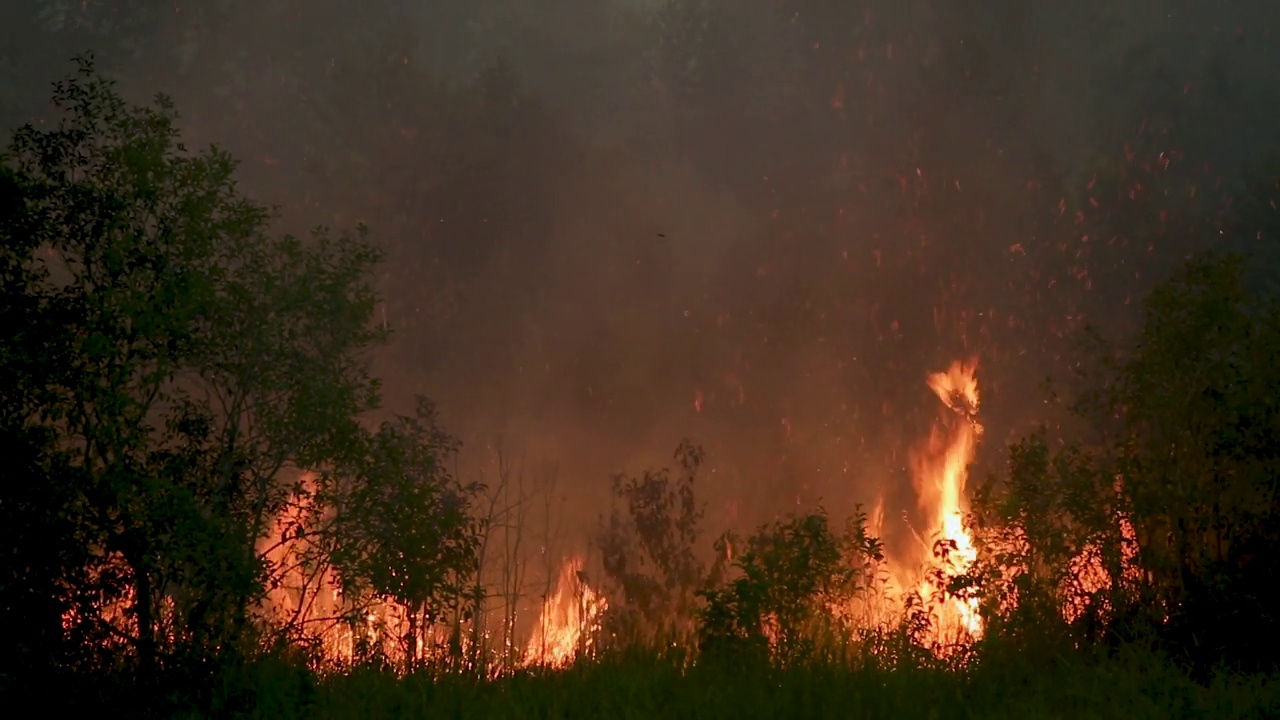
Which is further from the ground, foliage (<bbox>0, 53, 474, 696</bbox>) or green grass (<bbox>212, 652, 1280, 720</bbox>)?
foliage (<bbox>0, 53, 474, 696</bbox>)

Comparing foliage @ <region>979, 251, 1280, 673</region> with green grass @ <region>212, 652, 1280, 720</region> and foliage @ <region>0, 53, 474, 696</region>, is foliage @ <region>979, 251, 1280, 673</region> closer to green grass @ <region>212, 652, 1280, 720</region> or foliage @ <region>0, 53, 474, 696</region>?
green grass @ <region>212, 652, 1280, 720</region>

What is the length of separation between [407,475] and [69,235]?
5630 millimetres

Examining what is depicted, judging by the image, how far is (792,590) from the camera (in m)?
15.4

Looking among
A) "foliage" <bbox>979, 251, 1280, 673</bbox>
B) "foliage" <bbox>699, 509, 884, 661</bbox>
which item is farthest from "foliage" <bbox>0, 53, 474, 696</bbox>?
"foliage" <bbox>979, 251, 1280, 673</bbox>

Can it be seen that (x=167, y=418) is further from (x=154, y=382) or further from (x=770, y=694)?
(x=770, y=694)

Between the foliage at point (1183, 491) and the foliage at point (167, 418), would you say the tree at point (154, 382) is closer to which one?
the foliage at point (167, 418)

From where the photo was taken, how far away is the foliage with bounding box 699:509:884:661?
13.5 meters

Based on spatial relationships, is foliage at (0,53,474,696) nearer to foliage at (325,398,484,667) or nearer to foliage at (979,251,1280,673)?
foliage at (325,398,484,667)

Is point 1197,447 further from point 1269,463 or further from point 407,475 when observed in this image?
point 407,475

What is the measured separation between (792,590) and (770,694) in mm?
4527

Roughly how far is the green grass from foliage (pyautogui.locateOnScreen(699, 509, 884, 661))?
3.52 ft

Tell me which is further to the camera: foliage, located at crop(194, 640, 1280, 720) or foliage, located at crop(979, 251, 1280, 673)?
foliage, located at crop(979, 251, 1280, 673)

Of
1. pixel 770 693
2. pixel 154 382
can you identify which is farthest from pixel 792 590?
pixel 154 382

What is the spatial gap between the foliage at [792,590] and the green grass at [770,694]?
1073 mm
